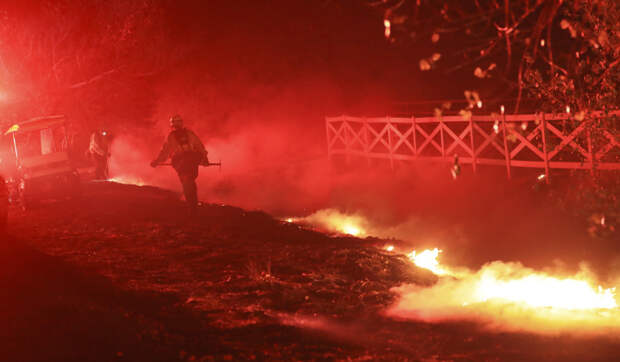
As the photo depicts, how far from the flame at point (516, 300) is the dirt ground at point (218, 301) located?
0.88ft

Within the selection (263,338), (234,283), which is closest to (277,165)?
(234,283)

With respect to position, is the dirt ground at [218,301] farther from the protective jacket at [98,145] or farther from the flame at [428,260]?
the protective jacket at [98,145]

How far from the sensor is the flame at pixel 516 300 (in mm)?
6793

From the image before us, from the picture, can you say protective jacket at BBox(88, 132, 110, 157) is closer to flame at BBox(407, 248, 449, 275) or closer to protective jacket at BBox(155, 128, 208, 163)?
protective jacket at BBox(155, 128, 208, 163)

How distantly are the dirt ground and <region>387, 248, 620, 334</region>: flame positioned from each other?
27cm

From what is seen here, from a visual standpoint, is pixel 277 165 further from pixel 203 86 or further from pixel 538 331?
pixel 538 331

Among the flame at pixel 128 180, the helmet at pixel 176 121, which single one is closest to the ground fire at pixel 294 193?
the helmet at pixel 176 121

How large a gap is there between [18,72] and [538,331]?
18854mm

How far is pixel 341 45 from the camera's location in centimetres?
3044

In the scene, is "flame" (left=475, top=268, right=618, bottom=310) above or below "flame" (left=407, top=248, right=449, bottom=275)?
below

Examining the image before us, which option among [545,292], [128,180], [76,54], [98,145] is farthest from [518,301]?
[76,54]

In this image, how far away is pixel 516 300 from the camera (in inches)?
306

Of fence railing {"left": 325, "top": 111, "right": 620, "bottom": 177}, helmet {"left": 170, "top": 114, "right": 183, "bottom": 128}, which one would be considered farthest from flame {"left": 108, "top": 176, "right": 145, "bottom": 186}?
helmet {"left": 170, "top": 114, "right": 183, "bottom": 128}

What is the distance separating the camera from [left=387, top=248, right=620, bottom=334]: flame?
679 cm
